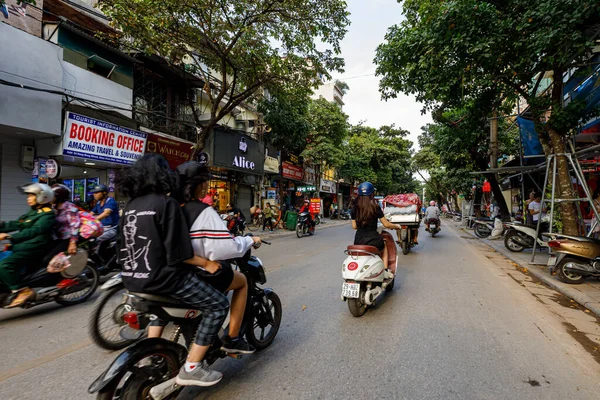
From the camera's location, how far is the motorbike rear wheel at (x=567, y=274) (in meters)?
5.89

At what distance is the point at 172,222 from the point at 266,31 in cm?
1066

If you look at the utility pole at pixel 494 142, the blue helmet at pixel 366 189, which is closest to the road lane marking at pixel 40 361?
the blue helmet at pixel 366 189

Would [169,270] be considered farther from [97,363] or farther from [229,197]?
[229,197]

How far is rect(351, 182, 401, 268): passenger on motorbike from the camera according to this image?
4.39 metres

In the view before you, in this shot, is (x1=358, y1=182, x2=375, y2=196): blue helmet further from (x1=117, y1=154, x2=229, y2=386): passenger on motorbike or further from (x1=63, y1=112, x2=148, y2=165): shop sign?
(x1=63, y1=112, x2=148, y2=165): shop sign

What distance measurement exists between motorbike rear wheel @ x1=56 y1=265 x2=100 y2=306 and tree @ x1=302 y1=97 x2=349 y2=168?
19.6 metres

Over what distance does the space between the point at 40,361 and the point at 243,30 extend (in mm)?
9215

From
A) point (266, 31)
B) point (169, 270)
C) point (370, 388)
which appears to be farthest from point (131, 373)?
point (266, 31)

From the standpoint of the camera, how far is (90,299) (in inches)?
192

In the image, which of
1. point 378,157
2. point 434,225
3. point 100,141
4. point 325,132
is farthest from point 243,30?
point 378,157

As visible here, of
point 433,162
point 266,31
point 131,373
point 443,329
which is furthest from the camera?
point 433,162

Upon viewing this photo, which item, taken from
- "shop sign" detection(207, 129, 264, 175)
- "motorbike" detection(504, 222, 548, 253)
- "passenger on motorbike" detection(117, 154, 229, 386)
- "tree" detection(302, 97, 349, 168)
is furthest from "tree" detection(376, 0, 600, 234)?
"tree" detection(302, 97, 349, 168)

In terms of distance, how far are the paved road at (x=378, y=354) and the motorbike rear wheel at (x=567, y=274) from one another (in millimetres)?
1457

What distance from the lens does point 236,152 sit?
17406mm
